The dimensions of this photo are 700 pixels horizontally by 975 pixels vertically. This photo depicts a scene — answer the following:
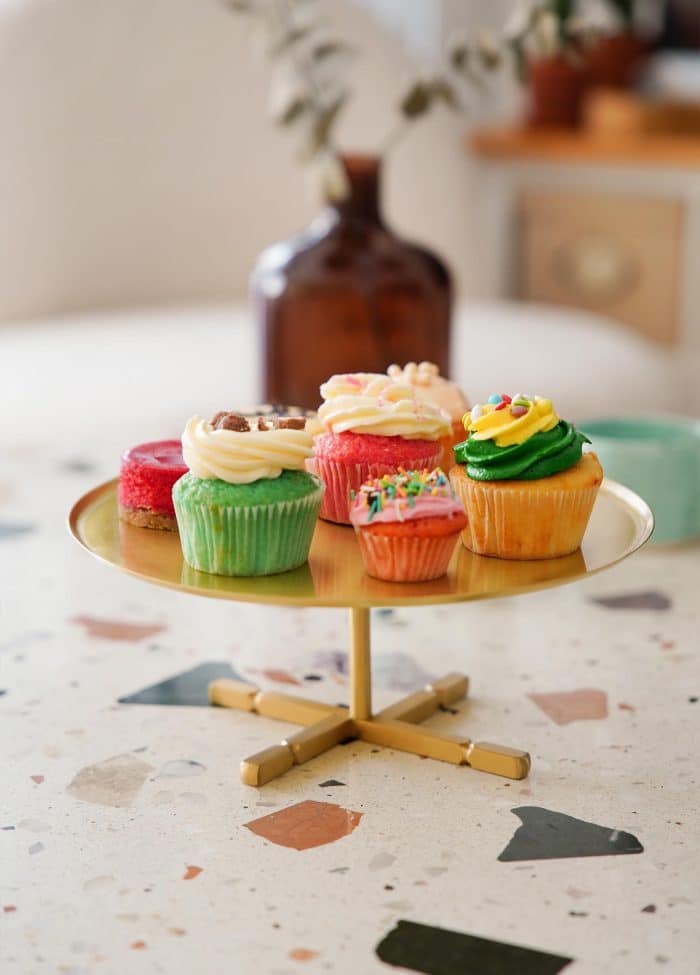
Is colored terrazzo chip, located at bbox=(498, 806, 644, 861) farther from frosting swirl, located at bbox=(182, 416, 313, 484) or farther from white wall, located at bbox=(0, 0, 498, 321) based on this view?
white wall, located at bbox=(0, 0, 498, 321)

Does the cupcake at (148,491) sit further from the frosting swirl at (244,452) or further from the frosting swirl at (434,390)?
the frosting swirl at (434,390)

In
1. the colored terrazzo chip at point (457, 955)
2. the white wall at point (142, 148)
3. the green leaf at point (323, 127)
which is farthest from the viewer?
the white wall at point (142, 148)

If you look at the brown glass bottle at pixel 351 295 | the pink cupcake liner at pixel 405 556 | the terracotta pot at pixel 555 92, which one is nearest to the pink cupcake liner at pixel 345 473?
the pink cupcake liner at pixel 405 556

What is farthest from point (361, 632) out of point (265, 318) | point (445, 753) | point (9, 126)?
point (9, 126)

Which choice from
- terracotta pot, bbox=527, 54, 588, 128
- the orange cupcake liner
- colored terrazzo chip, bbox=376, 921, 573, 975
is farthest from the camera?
terracotta pot, bbox=527, 54, 588, 128

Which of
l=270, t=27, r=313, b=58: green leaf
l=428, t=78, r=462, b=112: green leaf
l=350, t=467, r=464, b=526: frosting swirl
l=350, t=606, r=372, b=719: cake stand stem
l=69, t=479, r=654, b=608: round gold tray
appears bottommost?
l=350, t=606, r=372, b=719: cake stand stem

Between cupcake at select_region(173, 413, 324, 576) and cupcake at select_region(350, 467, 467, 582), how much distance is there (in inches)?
1.7

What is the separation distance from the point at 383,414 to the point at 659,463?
428mm

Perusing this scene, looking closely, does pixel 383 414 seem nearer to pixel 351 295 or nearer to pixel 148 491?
pixel 148 491

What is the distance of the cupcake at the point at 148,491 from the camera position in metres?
1.04

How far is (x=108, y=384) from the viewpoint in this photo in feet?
7.06

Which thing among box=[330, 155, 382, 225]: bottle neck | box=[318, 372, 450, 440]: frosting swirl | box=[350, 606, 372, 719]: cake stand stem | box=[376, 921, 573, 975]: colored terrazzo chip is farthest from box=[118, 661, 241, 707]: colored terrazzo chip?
box=[330, 155, 382, 225]: bottle neck

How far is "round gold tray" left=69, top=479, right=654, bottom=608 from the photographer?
2.96 feet

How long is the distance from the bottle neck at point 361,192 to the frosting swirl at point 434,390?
47cm
